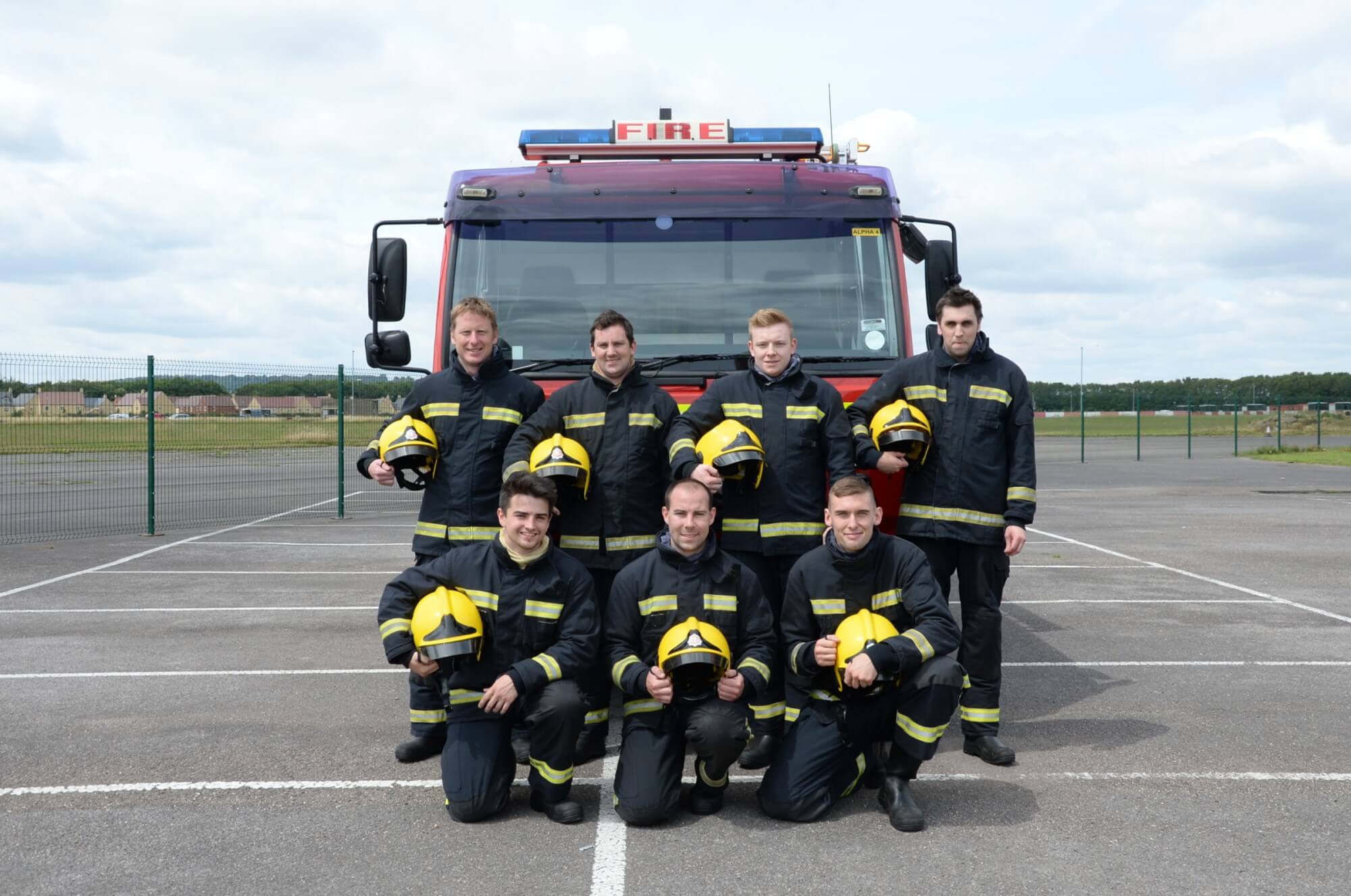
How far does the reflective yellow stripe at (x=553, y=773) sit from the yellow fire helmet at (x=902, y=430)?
6.49ft

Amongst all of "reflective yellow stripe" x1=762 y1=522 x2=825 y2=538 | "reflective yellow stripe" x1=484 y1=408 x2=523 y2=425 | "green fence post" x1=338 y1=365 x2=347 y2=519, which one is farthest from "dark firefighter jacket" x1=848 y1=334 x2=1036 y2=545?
"green fence post" x1=338 y1=365 x2=347 y2=519

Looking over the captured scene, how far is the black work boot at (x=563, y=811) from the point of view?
169 inches

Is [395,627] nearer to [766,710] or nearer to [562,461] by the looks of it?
[562,461]

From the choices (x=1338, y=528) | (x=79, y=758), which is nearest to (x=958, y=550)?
(x=79, y=758)

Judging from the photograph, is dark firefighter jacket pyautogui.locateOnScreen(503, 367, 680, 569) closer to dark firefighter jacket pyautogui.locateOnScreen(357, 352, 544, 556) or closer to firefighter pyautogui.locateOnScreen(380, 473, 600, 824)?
dark firefighter jacket pyautogui.locateOnScreen(357, 352, 544, 556)

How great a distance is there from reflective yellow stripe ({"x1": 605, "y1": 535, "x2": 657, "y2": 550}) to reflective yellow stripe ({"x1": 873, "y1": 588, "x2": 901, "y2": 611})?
3.34ft

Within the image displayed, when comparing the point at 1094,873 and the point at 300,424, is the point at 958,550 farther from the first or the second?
the point at 300,424

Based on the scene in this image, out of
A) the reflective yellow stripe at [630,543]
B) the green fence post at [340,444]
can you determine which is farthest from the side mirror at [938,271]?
the green fence post at [340,444]

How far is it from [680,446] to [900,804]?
5.45 feet

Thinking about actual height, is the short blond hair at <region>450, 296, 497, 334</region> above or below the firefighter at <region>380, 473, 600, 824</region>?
above

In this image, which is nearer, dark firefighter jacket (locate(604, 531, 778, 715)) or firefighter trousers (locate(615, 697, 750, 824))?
firefighter trousers (locate(615, 697, 750, 824))

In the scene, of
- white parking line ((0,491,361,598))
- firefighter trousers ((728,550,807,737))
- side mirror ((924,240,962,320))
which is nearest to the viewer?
firefighter trousers ((728,550,807,737))

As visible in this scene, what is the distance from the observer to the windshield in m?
5.98

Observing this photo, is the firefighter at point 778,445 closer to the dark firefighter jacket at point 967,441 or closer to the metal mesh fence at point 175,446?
the dark firefighter jacket at point 967,441
